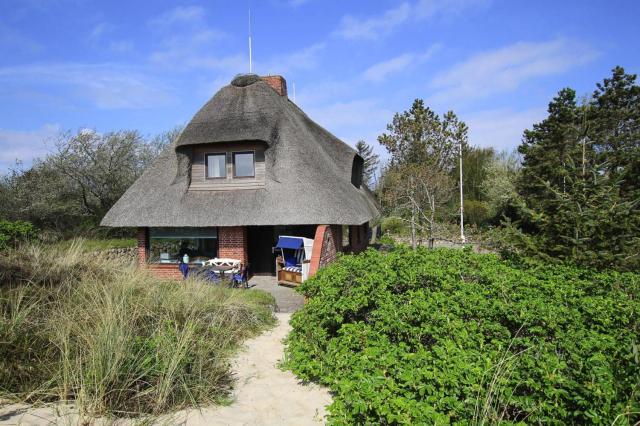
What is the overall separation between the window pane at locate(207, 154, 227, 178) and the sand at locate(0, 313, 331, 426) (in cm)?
894

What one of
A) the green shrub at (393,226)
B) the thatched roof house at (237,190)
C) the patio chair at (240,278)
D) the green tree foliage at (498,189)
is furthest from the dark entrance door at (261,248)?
the green tree foliage at (498,189)

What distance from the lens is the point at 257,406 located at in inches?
183

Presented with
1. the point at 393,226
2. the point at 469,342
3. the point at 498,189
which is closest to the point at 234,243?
the point at 469,342

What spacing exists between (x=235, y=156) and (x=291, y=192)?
2.76 meters

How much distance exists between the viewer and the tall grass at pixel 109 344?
4.07m

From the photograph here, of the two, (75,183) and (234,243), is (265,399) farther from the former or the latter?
(75,183)

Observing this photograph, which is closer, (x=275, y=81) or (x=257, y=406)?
(x=257, y=406)

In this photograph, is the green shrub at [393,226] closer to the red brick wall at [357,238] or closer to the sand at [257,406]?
the red brick wall at [357,238]

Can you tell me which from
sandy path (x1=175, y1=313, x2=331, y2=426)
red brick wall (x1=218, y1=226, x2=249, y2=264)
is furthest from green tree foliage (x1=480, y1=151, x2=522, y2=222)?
sandy path (x1=175, y1=313, x2=331, y2=426)

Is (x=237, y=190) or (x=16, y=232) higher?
(x=237, y=190)

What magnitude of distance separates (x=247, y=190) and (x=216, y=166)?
5.48 ft

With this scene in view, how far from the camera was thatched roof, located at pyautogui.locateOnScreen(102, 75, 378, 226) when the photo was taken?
12.6m

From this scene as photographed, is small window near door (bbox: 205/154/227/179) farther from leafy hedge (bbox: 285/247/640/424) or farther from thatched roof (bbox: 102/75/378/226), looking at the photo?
leafy hedge (bbox: 285/247/640/424)

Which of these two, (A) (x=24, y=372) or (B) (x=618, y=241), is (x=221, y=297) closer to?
(A) (x=24, y=372)
